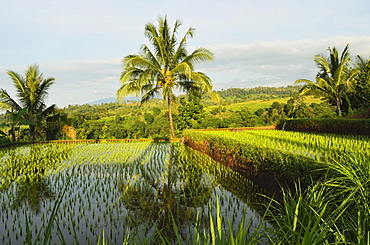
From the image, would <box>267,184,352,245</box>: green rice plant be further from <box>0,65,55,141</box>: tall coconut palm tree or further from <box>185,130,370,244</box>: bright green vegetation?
<box>0,65,55,141</box>: tall coconut palm tree

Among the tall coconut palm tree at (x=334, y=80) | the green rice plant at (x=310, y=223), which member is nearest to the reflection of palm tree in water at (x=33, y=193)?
the green rice plant at (x=310, y=223)

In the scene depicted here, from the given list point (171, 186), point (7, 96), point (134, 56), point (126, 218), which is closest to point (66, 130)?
point (7, 96)

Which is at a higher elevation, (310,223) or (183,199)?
(310,223)

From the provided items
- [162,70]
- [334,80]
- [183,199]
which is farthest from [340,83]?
[183,199]

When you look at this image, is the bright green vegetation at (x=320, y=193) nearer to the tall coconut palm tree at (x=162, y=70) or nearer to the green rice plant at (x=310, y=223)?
the green rice plant at (x=310, y=223)

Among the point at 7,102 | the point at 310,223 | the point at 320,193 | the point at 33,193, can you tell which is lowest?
the point at 33,193

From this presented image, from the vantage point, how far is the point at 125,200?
4742 millimetres

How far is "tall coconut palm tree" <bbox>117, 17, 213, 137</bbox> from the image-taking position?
48.6 feet

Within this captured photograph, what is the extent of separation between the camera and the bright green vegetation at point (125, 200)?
3441mm

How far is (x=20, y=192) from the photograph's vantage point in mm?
5391

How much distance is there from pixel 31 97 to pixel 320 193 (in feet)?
53.8

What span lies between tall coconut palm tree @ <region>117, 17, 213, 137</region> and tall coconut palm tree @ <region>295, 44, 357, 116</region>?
290 inches

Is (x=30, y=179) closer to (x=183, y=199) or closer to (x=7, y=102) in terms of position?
(x=183, y=199)

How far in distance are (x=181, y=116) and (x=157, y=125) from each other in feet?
32.7
